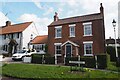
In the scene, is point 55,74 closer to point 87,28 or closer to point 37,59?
point 37,59

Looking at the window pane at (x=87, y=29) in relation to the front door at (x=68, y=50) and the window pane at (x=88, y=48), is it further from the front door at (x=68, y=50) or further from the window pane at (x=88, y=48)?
the front door at (x=68, y=50)

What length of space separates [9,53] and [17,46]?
2659mm

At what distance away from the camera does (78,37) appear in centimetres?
2895

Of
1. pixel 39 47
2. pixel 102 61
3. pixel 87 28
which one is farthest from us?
pixel 39 47

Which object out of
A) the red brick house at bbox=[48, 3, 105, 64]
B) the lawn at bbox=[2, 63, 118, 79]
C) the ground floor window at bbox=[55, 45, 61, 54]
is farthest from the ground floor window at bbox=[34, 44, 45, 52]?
the lawn at bbox=[2, 63, 118, 79]

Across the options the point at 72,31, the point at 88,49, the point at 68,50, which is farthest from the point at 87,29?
the point at 68,50

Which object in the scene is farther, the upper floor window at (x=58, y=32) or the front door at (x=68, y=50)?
the upper floor window at (x=58, y=32)

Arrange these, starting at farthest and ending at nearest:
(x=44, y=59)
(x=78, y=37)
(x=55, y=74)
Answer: (x=78, y=37) < (x=44, y=59) < (x=55, y=74)

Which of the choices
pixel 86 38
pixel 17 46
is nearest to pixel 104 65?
pixel 86 38

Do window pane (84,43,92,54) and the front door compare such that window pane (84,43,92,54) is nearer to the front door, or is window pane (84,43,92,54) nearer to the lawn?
the front door

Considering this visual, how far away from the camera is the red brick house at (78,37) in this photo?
26781mm

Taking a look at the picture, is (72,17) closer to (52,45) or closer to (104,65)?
(52,45)

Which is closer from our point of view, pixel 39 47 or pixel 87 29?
pixel 87 29

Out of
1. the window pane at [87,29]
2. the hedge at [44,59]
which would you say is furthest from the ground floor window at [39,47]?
the window pane at [87,29]
